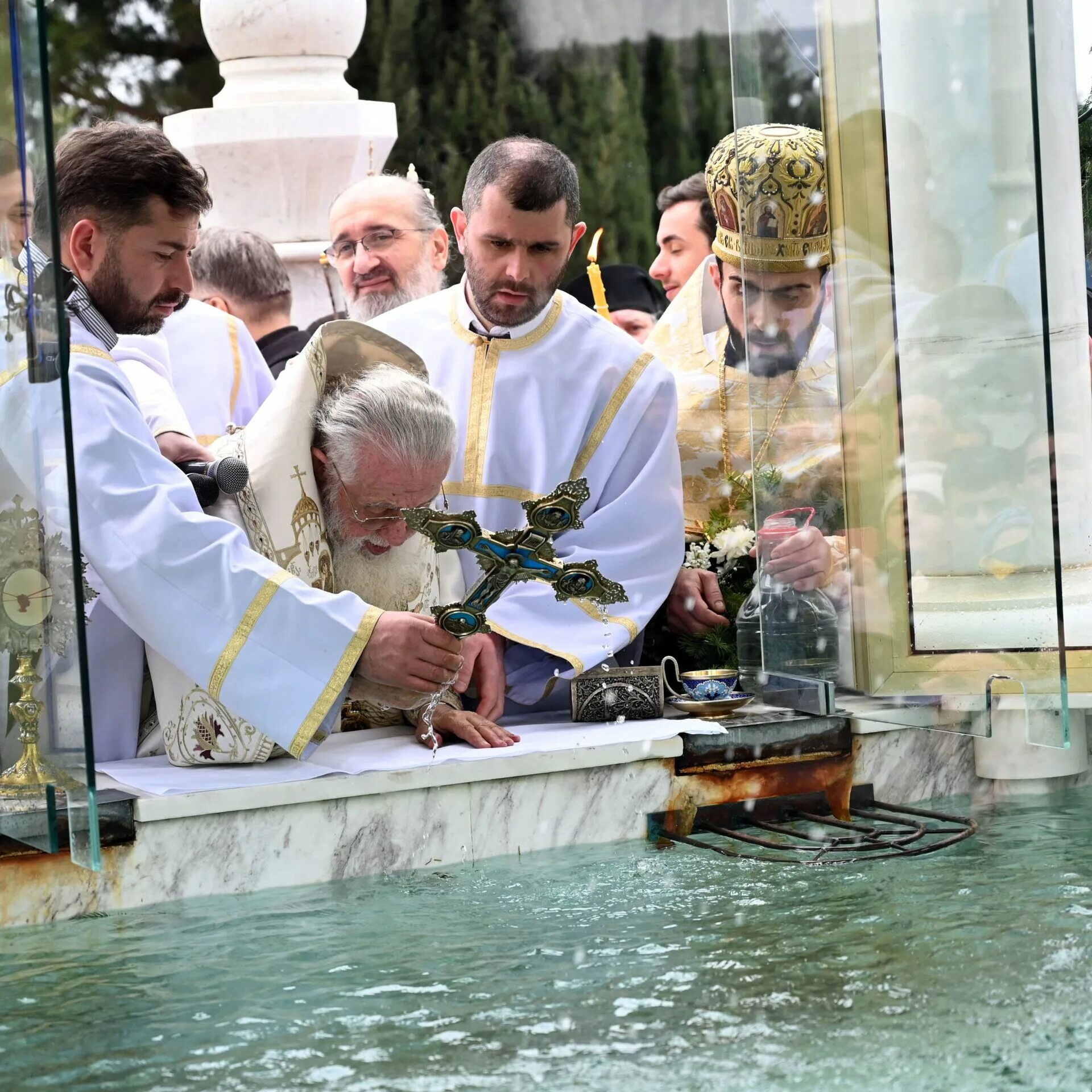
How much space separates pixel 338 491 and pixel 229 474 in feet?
0.97

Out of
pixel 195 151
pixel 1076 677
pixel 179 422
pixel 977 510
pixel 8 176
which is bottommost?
pixel 1076 677

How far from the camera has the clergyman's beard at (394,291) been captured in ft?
21.8

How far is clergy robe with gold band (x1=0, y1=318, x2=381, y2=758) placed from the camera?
4.22 metres

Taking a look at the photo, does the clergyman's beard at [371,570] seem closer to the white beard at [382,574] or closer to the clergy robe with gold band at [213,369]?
the white beard at [382,574]

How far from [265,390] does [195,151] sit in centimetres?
180

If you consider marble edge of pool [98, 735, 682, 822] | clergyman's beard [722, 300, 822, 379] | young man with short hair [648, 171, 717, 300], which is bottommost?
marble edge of pool [98, 735, 682, 822]

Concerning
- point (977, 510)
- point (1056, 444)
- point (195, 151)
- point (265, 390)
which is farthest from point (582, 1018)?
point (195, 151)

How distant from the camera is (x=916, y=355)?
4.70m

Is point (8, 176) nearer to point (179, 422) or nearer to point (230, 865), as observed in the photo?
point (179, 422)

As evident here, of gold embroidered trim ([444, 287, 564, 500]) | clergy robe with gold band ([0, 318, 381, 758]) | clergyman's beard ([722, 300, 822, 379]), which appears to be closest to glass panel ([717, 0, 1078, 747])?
clergyman's beard ([722, 300, 822, 379])

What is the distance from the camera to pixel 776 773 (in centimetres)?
478

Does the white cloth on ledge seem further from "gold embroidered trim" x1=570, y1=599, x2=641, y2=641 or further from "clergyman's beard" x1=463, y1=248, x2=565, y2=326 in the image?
"clergyman's beard" x1=463, y1=248, x2=565, y2=326

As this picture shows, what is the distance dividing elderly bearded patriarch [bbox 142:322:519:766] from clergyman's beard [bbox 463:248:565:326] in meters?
0.69

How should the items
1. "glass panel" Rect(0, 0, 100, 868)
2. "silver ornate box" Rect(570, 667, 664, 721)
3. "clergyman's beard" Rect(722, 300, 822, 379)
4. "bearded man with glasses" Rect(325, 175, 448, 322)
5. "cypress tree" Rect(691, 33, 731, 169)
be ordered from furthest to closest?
"cypress tree" Rect(691, 33, 731, 169) → "bearded man with glasses" Rect(325, 175, 448, 322) → "clergyman's beard" Rect(722, 300, 822, 379) → "silver ornate box" Rect(570, 667, 664, 721) → "glass panel" Rect(0, 0, 100, 868)
